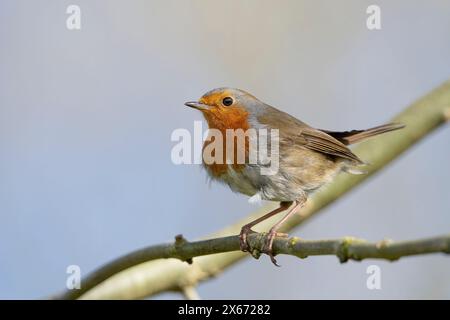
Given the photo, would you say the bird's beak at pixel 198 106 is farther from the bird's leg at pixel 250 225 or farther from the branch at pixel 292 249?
the branch at pixel 292 249

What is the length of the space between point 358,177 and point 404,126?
0.53 metres

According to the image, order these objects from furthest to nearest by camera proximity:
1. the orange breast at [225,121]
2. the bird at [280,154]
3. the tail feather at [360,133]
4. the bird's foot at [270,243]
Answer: the tail feather at [360,133] → the orange breast at [225,121] → the bird at [280,154] → the bird's foot at [270,243]

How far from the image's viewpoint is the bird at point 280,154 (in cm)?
475

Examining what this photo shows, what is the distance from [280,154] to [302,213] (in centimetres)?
56

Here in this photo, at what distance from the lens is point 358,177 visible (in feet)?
17.5

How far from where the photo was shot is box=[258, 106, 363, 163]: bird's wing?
16.8ft

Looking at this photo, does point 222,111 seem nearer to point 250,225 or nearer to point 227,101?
point 227,101

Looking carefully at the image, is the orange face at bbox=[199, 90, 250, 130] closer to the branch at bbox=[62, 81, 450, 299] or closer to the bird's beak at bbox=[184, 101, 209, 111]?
the bird's beak at bbox=[184, 101, 209, 111]

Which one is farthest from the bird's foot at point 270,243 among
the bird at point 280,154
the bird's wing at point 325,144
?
the bird's wing at point 325,144

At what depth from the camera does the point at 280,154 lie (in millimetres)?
5008

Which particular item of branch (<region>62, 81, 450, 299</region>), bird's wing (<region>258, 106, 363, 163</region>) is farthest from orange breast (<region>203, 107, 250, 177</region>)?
branch (<region>62, 81, 450, 299</region>)

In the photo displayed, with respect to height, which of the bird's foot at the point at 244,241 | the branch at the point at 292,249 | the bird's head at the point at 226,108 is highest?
the bird's head at the point at 226,108

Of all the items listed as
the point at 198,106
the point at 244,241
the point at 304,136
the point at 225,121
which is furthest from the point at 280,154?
the point at 244,241

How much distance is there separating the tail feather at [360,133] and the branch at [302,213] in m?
0.14
